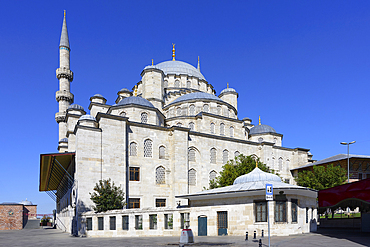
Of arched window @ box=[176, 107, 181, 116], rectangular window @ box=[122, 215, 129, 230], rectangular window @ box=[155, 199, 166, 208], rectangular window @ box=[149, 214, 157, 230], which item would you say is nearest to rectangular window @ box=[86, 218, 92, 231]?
rectangular window @ box=[122, 215, 129, 230]

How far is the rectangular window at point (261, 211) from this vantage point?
50.2ft

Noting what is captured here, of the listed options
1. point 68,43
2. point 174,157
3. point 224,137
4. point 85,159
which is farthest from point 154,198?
point 68,43

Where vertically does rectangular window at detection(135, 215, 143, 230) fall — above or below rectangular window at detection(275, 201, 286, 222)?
below

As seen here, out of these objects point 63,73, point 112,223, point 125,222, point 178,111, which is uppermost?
point 63,73

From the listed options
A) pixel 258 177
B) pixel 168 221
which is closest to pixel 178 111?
pixel 168 221

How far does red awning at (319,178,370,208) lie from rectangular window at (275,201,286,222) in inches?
97.9

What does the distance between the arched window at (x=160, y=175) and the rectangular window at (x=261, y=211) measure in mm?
14202

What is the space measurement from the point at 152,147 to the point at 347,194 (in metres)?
17.6

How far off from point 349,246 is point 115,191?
1662 cm

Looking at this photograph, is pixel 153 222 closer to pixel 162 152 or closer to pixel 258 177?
pixel 258 177

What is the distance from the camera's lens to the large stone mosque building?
24.9 metres

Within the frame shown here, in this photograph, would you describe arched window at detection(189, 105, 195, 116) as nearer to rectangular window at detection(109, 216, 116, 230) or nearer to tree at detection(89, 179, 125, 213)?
tree at detection(89, 179, 125, 213)

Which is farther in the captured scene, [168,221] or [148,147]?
[148,147]

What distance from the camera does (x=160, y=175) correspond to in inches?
1131
